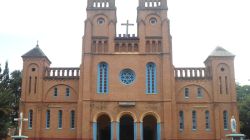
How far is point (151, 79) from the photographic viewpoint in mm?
46094

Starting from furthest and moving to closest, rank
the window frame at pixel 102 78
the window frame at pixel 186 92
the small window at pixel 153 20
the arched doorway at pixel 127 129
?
the arched doorway at pixel 127 129
the small window at pixel 153 20
the window frame at pixel 186 92
the window frame at pixel 102 78

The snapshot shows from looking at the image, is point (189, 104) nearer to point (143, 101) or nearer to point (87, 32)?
point (143, 101)

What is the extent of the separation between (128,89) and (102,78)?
11.3 feet

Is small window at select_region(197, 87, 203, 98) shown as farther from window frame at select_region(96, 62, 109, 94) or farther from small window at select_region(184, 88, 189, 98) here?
window frame at select_region(96, 62, 109, 94)

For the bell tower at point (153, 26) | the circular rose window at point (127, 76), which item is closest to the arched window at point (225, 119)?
the bell tower at point (153, 26)

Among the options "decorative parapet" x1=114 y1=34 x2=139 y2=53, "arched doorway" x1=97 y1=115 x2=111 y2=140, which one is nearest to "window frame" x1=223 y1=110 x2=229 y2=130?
"decorative parapet" x1=114 y1=34 x2=139 y2=53

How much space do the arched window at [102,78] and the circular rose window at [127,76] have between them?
6.38 ft

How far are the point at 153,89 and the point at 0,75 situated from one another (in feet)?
84.6

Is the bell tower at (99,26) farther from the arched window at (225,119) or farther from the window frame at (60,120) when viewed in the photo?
the arched window at (225,119)

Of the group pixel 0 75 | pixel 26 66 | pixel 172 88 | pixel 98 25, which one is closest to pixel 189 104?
pixel 172 88

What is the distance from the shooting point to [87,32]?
4681 cm

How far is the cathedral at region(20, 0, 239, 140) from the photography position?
147 ft

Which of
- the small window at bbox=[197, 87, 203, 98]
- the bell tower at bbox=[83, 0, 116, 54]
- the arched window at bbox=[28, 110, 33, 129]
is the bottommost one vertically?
the arched window at bbox=[28, 110, 33, 129]

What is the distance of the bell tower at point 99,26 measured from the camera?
46.7 metres
